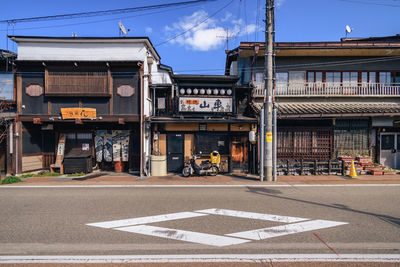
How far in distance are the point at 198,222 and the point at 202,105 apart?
8.63 m

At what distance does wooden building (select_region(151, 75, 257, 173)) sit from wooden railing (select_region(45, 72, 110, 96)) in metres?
3.72

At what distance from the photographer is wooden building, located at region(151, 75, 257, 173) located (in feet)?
41.7

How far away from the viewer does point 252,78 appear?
48.3 ft

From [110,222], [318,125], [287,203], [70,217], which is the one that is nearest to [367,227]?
[287,203]

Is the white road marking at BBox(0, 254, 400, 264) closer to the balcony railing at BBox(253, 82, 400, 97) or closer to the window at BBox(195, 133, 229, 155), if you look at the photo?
the window at BBox(195, 133, 229, 155)

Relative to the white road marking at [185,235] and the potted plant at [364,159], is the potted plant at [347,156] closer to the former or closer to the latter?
the potted plant at [364,159]

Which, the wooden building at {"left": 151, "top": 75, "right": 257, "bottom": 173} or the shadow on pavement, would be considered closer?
the shadow on pavement

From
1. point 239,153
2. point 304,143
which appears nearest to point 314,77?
point 304,143

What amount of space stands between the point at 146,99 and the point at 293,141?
9814 mm

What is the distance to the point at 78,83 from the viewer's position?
12.2m

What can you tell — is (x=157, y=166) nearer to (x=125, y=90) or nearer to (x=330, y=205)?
(x=125, y=90)

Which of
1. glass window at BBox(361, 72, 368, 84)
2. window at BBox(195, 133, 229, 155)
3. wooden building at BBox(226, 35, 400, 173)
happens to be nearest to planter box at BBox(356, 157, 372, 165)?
wooden building at BBox(226, 35, 400, 173)

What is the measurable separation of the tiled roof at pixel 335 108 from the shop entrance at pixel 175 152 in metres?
5.48

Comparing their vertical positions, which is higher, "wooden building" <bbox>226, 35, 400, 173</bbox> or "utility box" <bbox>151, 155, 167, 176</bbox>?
"wooden building" <bbox>226, 35, 400, 173</bbox>
